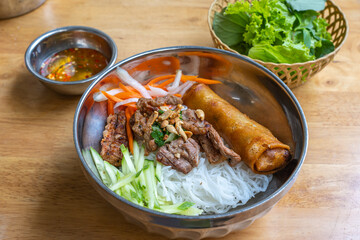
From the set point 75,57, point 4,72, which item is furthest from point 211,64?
point 4,72

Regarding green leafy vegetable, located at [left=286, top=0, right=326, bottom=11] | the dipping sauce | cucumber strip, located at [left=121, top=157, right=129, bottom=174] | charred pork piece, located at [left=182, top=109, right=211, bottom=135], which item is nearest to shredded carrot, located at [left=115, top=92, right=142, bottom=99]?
charred pork piece, located at [left=182, top=109, right=211, bottom=135]

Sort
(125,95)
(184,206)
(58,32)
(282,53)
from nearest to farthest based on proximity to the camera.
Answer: (184,206) < (125,95) < (282,53) < (58,32)

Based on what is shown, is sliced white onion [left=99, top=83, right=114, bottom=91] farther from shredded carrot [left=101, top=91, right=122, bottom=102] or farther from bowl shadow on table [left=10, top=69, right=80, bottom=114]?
bowl shadow on table [left=10, top=69, right=80, bottom=114]

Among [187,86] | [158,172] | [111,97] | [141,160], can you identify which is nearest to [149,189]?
[158,172]

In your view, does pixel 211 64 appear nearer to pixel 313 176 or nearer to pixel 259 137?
pixel 259 137

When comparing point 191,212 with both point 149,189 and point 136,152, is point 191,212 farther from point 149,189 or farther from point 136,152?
point 136,152

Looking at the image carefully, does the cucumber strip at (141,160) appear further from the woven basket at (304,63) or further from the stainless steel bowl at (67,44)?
the woven basket at (304,63)
